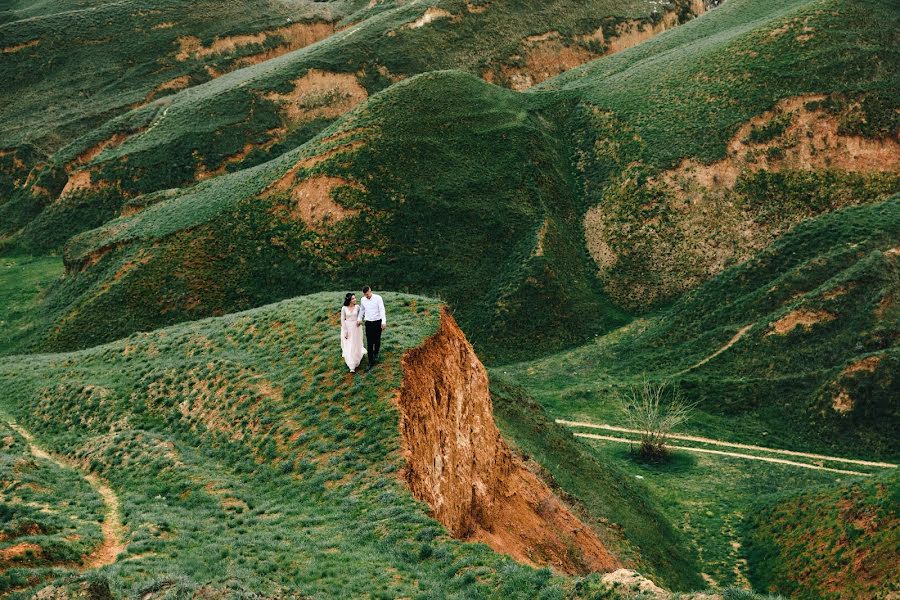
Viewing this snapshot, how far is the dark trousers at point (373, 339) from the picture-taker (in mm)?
22734

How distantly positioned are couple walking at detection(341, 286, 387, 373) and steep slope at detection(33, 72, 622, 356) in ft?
99.5

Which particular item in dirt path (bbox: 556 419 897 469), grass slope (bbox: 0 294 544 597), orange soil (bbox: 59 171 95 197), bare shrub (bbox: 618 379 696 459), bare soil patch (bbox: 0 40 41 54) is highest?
bare soil patch (bbox: 0 40 41 54)

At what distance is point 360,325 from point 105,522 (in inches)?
318

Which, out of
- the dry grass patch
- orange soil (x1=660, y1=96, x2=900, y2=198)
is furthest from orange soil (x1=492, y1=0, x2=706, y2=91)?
orange soil (x1=660, y1=96, x2=900, y2=198)

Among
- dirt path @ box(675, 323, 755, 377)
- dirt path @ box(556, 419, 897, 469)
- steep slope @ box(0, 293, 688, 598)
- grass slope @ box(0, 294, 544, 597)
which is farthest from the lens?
dirt path @ box(675, 323, 755, 377)

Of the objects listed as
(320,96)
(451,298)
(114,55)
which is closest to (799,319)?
(451,298)

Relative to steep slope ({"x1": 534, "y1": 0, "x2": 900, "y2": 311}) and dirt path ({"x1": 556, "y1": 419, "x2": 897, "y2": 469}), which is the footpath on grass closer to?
dirt path ({"x1": 556, "y1": 419, "x2": 897, "y2": 469})

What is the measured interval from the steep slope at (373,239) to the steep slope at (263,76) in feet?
43.0

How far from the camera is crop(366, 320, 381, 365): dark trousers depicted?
22734 millimetres

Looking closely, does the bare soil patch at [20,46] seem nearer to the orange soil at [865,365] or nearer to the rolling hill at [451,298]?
the rolling hill at [451,298]

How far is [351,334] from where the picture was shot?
23.2 meters

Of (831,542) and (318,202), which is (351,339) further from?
(318,202)

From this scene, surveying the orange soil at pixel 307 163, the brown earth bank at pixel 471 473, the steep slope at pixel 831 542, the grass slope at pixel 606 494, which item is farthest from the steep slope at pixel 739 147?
the brown earth bank at pixel 471 473

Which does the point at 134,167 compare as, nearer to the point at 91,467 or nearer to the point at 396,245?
the point at 396,245
